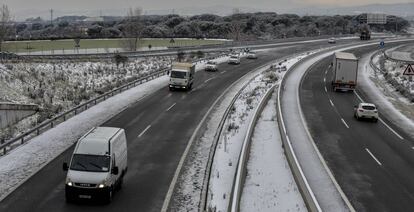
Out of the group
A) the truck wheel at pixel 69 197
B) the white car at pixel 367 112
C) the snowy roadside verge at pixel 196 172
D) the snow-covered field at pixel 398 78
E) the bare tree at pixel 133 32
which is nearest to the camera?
the truck wheel at pixel 69 197

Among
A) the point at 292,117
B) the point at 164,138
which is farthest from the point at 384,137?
the point at 164,138

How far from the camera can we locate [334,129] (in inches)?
1247

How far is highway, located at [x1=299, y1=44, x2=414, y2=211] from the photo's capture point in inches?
760

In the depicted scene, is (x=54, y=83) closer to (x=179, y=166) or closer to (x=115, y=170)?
(x=179, y=166)

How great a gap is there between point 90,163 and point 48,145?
8964mm

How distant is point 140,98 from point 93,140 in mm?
23598

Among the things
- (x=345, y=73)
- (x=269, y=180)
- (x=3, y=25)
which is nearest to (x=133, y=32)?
(x=3, y=25)

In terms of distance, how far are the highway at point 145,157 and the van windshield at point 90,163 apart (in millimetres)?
1231

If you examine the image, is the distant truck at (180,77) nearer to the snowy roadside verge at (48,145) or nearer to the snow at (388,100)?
the snowy roadside verge at (48,145)

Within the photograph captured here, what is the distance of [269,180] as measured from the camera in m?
20.9

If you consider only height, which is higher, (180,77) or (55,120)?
(180,77)

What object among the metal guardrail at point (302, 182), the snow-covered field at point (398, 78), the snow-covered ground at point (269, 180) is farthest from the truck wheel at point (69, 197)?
the snow-covered field at point (398, 78)

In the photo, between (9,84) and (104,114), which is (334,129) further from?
(9,84)

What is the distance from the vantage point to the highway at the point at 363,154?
19.3 m
